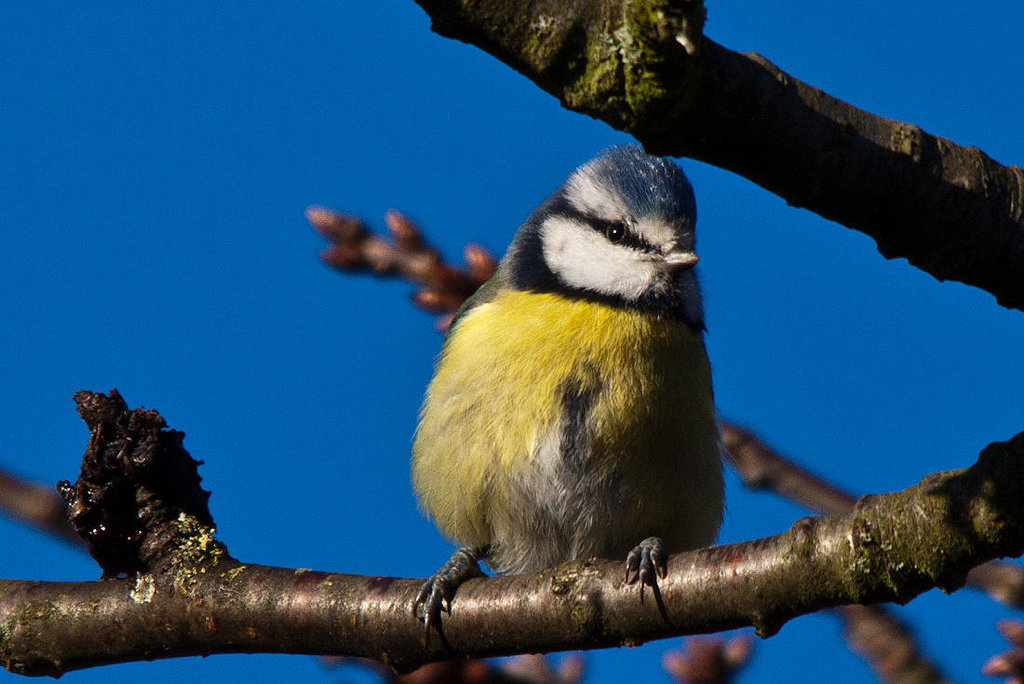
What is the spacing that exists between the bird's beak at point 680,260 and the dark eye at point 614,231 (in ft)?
0.63

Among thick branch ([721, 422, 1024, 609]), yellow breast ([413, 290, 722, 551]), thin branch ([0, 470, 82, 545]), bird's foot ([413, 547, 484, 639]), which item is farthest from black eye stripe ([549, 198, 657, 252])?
thin branch ([0, 470, 82, 545])

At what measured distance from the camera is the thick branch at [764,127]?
1243 mm

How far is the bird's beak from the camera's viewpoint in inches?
130

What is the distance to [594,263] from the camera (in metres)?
3.41

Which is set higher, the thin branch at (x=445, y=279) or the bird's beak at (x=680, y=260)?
the bird's beak at (x=680, y=260)

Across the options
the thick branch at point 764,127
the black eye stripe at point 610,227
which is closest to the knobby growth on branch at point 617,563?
the thick branch at point 764,127

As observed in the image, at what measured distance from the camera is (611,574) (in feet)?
7.36

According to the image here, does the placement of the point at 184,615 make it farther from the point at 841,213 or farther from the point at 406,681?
the point at 841,213

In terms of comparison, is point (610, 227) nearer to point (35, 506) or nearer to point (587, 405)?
point (587, 405)

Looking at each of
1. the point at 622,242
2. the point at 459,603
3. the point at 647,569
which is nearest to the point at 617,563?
the point at 647,569

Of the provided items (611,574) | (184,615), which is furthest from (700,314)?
(184,615)

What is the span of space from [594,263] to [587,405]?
0.58m

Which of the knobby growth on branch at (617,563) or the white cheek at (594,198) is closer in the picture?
the knobby growth on branch at (617,563)

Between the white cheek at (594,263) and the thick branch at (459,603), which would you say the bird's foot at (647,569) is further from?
the white cheek at (594,263)
